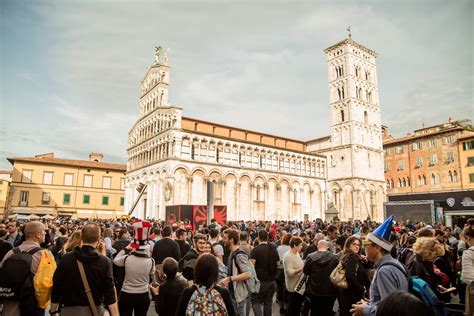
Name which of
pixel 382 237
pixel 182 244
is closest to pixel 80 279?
pixel 382 237

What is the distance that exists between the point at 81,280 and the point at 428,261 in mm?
4524

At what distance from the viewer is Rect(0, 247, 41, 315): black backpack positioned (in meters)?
3.88

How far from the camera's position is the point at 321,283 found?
568cm

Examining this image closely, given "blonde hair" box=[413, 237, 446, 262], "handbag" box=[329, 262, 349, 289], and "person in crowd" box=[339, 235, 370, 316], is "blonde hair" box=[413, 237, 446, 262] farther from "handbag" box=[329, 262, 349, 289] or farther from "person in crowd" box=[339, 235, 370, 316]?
"handbag" box=[329, 262, 349, 289]

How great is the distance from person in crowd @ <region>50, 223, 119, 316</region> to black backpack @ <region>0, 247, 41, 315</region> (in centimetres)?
41

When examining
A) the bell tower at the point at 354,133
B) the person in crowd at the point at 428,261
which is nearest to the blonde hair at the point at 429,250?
the person in crowd at the point at 428,261

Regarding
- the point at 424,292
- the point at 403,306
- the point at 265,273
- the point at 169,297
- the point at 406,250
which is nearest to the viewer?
the point at 403,306

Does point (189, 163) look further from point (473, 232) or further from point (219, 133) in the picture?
point (473, 232)

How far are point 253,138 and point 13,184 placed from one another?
3333cm

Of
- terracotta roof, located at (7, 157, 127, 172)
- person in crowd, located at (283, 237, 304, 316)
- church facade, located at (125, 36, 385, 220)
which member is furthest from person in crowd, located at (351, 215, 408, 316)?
terracotta roof, located at (7, 157, 127, 172)

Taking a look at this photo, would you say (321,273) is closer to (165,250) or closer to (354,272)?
(354,272)

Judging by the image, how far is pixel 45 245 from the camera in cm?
1023

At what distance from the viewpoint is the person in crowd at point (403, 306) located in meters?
1.57

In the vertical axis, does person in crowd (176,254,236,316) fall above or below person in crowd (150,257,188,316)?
above
